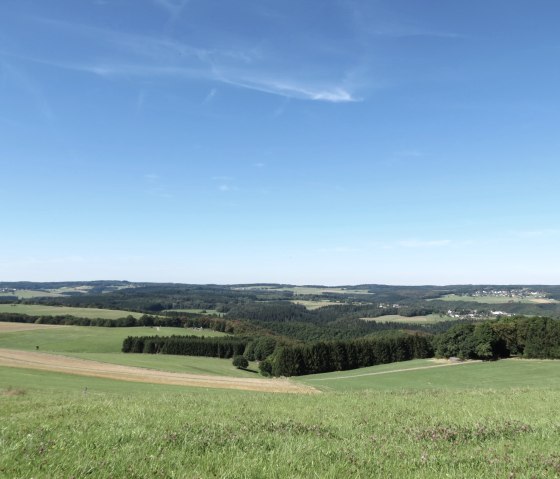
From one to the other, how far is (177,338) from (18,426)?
11680cm

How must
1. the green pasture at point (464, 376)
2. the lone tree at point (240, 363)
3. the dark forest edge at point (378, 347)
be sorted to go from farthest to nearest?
the lone tree at point (240, 363) → the dark forest edge at point (378, 347) → the green pasture at point (464, 376)

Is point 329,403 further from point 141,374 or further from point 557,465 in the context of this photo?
point 141,374

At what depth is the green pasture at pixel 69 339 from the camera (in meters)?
100

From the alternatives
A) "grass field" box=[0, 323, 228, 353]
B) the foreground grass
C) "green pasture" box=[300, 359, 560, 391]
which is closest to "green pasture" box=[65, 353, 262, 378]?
"grass field" box=[0, 323, 228, 353]

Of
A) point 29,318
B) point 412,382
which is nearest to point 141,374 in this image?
point 412,382

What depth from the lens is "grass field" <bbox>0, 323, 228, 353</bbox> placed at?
330ft

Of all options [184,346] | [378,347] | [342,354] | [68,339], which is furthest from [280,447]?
[68,339]

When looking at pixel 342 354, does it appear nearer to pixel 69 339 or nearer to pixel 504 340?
pixel 504 340

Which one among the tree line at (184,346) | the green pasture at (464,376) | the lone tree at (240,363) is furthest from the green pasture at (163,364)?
the green pasture at (464,376)

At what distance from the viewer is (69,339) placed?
358 feet

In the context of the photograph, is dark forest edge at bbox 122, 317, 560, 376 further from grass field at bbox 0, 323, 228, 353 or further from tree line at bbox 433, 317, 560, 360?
grass field at bbox 0, 323, 228, 353

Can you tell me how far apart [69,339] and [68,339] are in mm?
257

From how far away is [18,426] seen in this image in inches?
360

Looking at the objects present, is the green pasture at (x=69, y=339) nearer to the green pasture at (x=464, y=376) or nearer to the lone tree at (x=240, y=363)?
the lone tree at (x=240, y=363)
